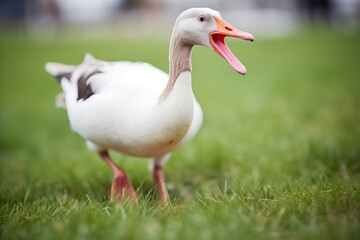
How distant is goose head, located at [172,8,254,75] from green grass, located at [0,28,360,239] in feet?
2.91

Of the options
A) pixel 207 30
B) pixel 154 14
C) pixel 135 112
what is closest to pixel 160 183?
pixel 135 112

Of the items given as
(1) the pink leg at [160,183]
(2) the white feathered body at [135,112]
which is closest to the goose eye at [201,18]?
(2) the white feathered body at [135,112]

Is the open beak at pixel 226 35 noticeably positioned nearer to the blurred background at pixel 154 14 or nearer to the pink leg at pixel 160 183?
the pink leg at pixel 160 183

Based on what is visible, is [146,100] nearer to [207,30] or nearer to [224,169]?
[207,30]

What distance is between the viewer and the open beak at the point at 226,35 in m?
2.61

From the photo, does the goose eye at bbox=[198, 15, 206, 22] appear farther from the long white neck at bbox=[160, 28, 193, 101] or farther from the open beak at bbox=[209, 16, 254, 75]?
the long white neck at bbox=[160, 28, 193, 101]

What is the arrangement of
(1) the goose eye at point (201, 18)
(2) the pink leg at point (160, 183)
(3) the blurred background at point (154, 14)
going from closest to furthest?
(1) the goose eye at point (201, 18) < (2) the pink leg at point (160, 183) < (3) the blurred background at point (154, 14)

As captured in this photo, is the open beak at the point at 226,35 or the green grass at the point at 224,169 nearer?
the green grass at the point at 224,169

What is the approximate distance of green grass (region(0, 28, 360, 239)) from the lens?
233 cm

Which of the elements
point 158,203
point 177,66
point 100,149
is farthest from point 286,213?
point 100,149

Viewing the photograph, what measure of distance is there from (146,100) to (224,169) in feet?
4.60

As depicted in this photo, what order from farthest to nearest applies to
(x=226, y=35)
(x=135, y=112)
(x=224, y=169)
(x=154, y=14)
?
(x=154, y=14)
(x=224, y=169)
(x=135, y=112)
(x=226, y=35)

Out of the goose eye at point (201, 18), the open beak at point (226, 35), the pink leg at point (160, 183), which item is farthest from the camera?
the pink leg at point (160, 183)

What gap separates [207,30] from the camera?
2.71 metres
